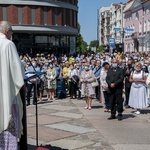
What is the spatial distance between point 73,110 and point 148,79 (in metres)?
2.96

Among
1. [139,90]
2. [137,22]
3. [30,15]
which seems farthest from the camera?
[137,22]

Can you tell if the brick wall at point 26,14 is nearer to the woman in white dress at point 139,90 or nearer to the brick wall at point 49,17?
the brick wall at point 49,17

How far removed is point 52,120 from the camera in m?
10.9

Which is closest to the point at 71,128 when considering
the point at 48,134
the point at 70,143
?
the point at 48,134

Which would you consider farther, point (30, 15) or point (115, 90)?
point (30, 15)

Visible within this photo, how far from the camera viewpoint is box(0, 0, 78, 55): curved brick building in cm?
4650

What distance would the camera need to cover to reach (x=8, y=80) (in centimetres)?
417

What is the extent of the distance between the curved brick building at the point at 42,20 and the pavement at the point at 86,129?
32.9 metres

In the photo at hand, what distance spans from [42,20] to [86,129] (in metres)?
39.4

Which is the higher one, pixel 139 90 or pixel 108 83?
pixel 108 83

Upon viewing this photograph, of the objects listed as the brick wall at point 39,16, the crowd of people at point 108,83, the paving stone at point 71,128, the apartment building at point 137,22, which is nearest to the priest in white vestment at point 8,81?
the crowd of people at point 108,83

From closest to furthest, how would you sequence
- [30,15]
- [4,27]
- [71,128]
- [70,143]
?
[4,27] < [70,143] < [71,128] < [30,15]

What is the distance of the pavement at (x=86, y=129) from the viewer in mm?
7758

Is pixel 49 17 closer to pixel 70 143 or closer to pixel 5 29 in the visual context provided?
pixel 70 143
